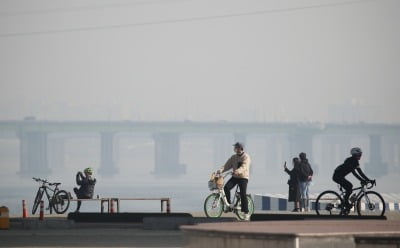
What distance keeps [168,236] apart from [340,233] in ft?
32.5

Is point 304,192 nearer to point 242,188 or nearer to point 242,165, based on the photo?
point 242,188

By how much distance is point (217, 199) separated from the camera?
98.7 feet

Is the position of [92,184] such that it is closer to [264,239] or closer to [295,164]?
[295,164]

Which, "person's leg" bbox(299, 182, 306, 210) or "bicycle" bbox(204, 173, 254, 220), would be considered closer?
"bicycle" bbox(204, 173, 254, 220)

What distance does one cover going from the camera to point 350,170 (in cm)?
2945

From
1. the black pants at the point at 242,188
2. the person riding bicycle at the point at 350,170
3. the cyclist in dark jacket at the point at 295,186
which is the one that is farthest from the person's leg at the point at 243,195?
the cyclist in dark jacket at the point at 295,186

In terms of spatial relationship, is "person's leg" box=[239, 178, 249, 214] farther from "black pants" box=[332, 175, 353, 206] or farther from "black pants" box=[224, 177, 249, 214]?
"black pants" box=[332, 175, 353, 206]

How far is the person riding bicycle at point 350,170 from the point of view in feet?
96.0

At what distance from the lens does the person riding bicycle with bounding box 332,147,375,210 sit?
29.2 metres

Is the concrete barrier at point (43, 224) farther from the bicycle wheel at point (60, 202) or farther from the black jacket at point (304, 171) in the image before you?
the black jacket at point (304, 171)

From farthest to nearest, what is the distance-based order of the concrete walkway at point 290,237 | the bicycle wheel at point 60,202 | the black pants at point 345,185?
the bicycle wheel at point 60,202, the black pants at point 345,185, the concrete walkway at point 290,237

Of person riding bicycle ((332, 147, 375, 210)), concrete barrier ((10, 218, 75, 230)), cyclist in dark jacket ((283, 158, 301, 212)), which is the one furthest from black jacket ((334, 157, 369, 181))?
cyclist in dark jacket ((283, 158, 301, 212))

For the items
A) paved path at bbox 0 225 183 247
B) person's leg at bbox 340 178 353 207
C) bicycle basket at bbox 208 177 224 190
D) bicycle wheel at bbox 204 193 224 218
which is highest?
bicycle basket at bbox 208 177 224 190

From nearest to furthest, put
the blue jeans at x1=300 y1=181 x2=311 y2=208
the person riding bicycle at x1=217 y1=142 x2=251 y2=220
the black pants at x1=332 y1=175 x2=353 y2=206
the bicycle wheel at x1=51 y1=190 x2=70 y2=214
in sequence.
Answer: the person riding bicycle at x1=217 y1=142 x2=251 y2=220 → the black pants at x1=332 y1=175 x2=353 y2=206 → the blue jeans at x1=300 y1=181 x2=311 y2=208 → the bicycle wheel at x1=51 y1=190 x2=70 y2=214
